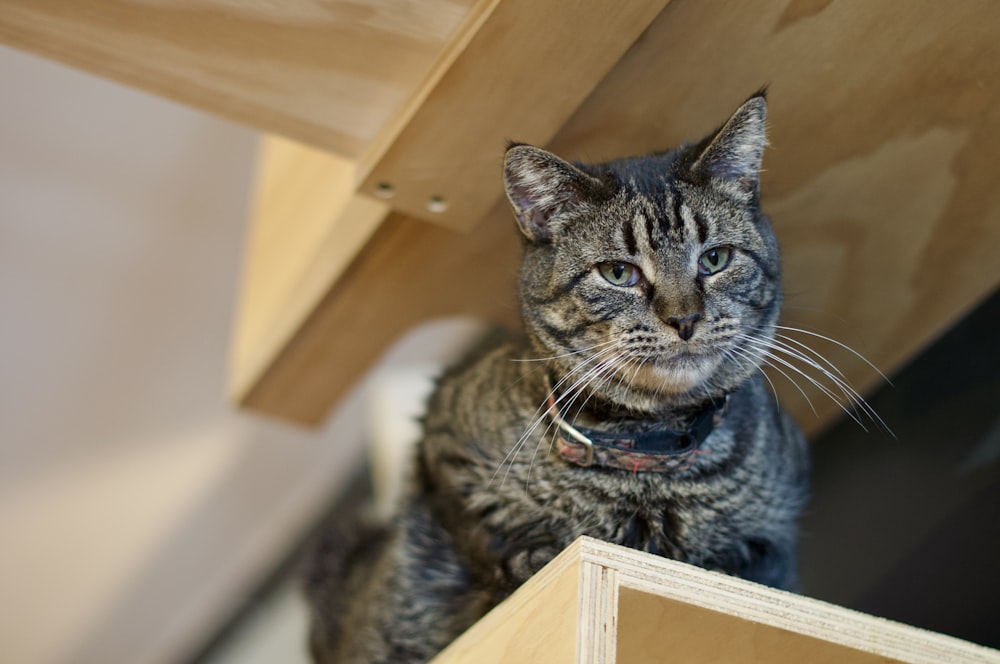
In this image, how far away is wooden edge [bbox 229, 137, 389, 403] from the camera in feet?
5.31

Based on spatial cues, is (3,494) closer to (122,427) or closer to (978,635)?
(122,427)

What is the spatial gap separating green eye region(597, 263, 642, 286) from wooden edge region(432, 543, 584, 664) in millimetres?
398

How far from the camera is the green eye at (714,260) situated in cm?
126

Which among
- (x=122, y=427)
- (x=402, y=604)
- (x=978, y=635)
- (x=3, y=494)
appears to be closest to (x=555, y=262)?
(x=402, y=604)

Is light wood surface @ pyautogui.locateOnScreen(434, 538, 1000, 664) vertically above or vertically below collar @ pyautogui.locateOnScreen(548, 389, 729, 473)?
below

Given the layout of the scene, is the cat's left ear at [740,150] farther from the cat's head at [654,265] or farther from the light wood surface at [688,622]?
the light wood surface at [688,622]

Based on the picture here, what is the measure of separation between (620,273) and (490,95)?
0.27 metres

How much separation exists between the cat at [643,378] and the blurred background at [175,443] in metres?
0.47

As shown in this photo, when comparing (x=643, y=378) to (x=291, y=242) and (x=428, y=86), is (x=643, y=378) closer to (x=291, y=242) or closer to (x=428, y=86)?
(x=428, y=86)

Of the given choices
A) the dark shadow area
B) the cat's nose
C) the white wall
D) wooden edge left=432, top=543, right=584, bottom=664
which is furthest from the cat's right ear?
the white wall

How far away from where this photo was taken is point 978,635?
159 centimetres

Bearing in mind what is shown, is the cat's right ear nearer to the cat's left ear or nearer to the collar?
the cat's left ear

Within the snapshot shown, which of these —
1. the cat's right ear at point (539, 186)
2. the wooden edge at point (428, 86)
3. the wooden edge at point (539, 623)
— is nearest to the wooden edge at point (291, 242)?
the wooden edge at point (428, 86)

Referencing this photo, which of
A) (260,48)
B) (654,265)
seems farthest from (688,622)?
(260,48)
